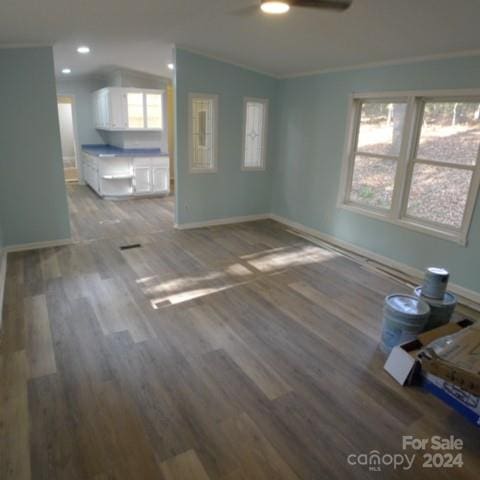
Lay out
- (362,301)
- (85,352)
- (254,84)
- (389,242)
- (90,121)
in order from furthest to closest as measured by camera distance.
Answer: (90,121)
(254,84)
(389,242)
(362,301)
(85,352)

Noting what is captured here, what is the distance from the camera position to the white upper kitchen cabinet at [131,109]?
6812 millimetres

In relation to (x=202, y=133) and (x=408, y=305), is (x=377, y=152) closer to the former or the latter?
(x=408, y=305)

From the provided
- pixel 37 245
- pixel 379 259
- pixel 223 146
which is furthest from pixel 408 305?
pixel 37 245

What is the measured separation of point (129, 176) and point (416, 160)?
17.2 feet

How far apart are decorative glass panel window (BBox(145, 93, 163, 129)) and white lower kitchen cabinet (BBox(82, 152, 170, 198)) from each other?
2.37ft

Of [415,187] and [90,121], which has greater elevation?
[90,121]

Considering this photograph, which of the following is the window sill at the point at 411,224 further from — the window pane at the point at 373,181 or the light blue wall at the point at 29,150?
the light blue wall at the point at 29,150

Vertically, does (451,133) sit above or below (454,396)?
above

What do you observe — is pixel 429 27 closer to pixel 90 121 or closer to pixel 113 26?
pixel 113 26

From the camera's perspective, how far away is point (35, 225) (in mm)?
4480

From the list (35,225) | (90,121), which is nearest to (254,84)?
(35,225)

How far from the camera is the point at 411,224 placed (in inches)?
161

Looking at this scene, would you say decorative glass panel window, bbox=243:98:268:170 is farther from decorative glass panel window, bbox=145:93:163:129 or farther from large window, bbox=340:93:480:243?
decorative glass panel window, bbox=145:93:163:129

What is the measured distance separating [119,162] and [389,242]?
5251 mm
